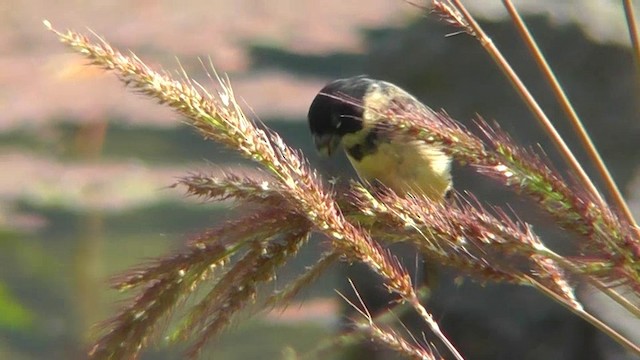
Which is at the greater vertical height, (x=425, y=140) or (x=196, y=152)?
(x=425, y=140)

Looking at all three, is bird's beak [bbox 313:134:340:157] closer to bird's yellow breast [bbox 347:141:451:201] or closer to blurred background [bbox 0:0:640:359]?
bird's yellow breast [bbox 347:141:451:201]

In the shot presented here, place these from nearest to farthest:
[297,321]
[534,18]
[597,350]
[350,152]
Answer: [350,152] < [597,350] < [534,18] < [297,321]

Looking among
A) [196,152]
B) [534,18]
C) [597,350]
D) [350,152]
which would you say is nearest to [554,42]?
[534,18]

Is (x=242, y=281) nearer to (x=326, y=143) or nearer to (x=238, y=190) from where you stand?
(x=238, y=190)

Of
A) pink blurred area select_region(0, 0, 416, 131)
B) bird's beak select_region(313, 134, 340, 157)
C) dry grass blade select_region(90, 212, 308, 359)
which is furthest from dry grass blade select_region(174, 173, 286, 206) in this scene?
pink blurred area select_region(0, 0, 416, 131)

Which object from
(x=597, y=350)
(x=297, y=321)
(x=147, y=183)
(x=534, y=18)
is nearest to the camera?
(x=597, y=350)

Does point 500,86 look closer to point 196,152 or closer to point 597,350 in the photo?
point 597,350
